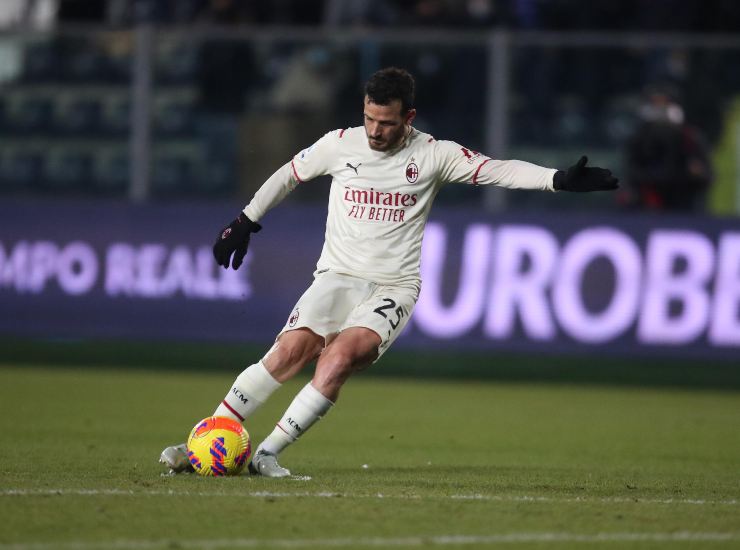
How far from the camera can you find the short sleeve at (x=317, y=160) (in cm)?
827

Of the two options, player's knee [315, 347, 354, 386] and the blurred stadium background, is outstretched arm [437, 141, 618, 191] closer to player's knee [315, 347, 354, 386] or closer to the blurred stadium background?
player's knee [315, 347, 354, 386]

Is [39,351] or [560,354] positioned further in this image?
[39,351]

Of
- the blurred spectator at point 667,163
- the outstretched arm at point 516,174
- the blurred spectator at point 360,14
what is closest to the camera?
the outstretched arm at point 516,174

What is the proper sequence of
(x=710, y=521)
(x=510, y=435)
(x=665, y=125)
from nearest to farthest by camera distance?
(x=710, y=521) → (x=510, y=435) → (x=665, y=125)

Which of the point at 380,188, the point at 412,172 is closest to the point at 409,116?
the point at 412,172

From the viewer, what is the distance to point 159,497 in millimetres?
6930

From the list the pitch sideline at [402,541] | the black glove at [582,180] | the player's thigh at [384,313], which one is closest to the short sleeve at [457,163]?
the black glove at [582,180]

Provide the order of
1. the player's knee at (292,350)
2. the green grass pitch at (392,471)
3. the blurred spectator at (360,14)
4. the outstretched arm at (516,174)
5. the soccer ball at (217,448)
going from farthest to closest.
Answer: the blurred spectator at (360,14) → the player's knee at (292,350) → the outstretched arm at (516,174) → the soccer ball at (217,448) → the green grass pitch at (392,471)

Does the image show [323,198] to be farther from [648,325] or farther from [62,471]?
[62,471]

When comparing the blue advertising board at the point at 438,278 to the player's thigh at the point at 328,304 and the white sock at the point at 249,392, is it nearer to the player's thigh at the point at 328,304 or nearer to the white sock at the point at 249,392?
the player's thigh at the point at 328,304

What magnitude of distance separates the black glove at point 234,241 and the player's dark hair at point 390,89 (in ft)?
3.46

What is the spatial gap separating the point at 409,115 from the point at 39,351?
29.4 ft

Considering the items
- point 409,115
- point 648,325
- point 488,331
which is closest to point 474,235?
point 488,331

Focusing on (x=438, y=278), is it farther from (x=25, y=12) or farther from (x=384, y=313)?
(x=25, y=12)
